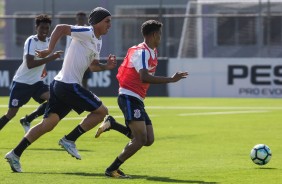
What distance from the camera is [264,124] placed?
2278 centimetres

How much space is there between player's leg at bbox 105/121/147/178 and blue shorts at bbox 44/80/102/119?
88cm

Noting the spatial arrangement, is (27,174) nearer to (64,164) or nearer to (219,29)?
(64,164)

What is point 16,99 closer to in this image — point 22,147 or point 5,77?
point 22,147

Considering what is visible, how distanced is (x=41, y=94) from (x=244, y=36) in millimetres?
19468

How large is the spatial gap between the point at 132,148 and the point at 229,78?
2130 centimetres

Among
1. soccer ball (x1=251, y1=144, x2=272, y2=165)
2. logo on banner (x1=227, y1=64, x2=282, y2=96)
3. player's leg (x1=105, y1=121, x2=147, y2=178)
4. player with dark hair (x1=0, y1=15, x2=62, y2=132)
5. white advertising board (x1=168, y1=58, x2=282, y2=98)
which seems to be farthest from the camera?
white advertising board (x1=168, y1=58, x2=282, y2=98)

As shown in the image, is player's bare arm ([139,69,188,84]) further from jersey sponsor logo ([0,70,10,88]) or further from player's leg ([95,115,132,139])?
jersey sponsor logo ([0,70,10,88])

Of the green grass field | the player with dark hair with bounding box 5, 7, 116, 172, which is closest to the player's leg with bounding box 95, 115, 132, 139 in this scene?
the green grass field

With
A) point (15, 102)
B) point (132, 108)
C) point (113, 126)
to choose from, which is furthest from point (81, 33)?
point (15, 102)

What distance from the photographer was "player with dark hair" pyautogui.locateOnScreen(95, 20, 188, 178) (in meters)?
12.8

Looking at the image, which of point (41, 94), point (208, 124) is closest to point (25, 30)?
point (208, 124)

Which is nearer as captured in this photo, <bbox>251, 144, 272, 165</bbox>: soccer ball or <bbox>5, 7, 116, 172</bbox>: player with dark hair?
<bbox>5, 7, 116, 172</bbox>: player with dark hair

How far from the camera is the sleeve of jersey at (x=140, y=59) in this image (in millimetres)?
12758

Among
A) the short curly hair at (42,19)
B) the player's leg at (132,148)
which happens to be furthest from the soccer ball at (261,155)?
the short curly hair at (42,19)
